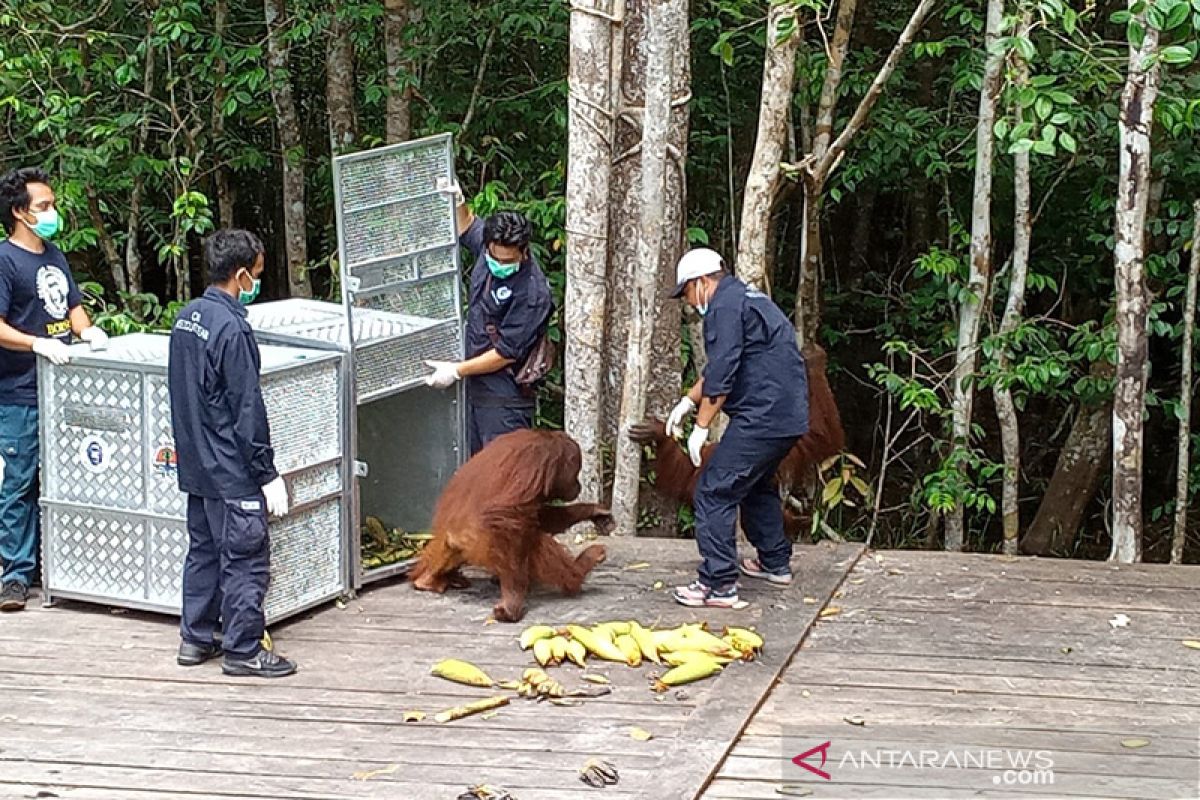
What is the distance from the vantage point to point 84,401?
5.11 metres

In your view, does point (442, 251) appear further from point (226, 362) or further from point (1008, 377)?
point (1008, 377)

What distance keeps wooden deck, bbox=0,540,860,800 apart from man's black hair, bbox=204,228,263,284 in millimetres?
1256

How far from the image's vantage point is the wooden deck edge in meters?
3.84

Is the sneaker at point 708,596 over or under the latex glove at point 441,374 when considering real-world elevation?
under

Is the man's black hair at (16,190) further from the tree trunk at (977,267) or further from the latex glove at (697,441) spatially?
the tree trunk at (977,267)

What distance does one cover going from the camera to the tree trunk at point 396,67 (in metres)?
7.86

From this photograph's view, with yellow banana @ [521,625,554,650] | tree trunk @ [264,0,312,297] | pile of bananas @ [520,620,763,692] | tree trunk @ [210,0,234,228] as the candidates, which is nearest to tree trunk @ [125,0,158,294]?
tree trunk @ [210,0,234,228]

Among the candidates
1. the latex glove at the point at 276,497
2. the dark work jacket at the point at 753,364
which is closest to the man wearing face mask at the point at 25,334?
the latex glove at the point at 276,497

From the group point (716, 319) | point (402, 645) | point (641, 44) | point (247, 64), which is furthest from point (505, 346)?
point (247, 64)

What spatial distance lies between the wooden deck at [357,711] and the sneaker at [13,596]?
0.29 ft

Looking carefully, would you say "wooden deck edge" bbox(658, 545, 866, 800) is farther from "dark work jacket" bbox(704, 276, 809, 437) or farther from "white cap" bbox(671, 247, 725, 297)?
"white cap" bbox(671, 247, 725, 297)

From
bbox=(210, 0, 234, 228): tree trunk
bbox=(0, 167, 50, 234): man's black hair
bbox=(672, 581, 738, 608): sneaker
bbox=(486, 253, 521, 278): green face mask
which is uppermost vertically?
bbox=(210, 0, 234, 228): tree trunk

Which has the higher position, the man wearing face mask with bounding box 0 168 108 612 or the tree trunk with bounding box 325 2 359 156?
the tree trunk with bounding box 325 2 359 156

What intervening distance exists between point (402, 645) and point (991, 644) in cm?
198
